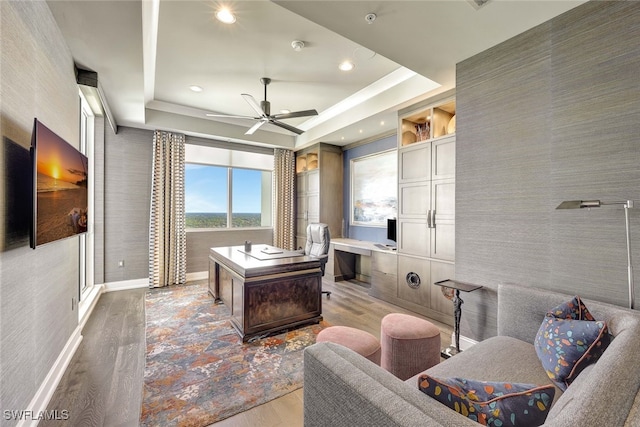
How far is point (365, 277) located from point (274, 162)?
3.11 m

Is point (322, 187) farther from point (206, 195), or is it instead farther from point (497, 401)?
point (497, 401)

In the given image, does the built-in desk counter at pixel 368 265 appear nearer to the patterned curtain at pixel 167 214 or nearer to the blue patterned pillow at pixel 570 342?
the blue patterned pillow at pixel 570 342

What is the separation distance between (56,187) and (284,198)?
4360 mm

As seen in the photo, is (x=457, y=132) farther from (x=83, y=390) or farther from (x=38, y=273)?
(x=83, y=390)

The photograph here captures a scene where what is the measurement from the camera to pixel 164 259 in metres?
4.82

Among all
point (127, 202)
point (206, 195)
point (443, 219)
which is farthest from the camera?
point (206, 195)

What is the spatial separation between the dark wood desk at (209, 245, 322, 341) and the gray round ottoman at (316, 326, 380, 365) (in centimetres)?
103

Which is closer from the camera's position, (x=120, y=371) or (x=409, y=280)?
(x=120, y=371)

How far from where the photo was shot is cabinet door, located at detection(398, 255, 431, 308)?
345 cm

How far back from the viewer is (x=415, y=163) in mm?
3584

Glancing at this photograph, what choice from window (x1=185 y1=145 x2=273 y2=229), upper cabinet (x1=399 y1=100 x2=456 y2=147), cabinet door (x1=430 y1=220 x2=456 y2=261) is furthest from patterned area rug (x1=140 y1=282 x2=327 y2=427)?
upper cabinet (x1=399 y1=100 x2=456 y2=147)

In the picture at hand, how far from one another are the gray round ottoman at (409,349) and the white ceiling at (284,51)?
231 cm

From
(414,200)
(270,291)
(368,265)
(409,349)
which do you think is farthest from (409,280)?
(270,291)

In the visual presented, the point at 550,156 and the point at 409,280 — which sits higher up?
the point at 550,156
